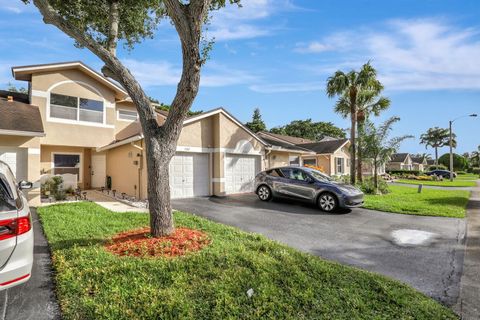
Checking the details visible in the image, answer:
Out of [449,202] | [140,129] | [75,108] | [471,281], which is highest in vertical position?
[75,108]

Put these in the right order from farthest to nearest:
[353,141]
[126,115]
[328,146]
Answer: [328,146] → [353,141] → [126,115]

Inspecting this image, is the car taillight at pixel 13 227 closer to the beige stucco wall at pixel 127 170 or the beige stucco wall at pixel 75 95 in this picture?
the beige stucco wall at pixel 127 170

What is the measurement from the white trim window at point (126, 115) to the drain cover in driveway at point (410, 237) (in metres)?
15.5

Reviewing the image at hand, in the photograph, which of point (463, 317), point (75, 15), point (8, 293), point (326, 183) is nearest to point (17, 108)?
point (75, 15)

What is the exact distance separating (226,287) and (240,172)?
11362 mm

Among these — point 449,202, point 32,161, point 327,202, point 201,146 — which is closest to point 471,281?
point 327,202

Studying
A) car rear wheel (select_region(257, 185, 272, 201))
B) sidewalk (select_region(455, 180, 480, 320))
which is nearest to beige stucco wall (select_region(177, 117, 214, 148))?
car rear wheel (select_region(257, 185, 272, 201))

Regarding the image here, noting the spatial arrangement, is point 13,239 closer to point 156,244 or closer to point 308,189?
point 156,244

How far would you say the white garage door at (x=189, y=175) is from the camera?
1283 cm

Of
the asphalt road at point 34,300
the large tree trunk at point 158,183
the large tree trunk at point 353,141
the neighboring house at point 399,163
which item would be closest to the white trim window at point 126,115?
the large tree trunk at point 158,183

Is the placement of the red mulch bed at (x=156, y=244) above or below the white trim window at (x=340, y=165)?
below

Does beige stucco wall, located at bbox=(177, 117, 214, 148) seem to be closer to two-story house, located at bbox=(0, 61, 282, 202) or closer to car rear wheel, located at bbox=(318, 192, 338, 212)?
two-story house, located at bbox=(0, 61, 282, 202)

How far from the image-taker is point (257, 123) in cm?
5419

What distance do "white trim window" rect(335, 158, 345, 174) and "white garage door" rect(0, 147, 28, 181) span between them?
80.6 feet
